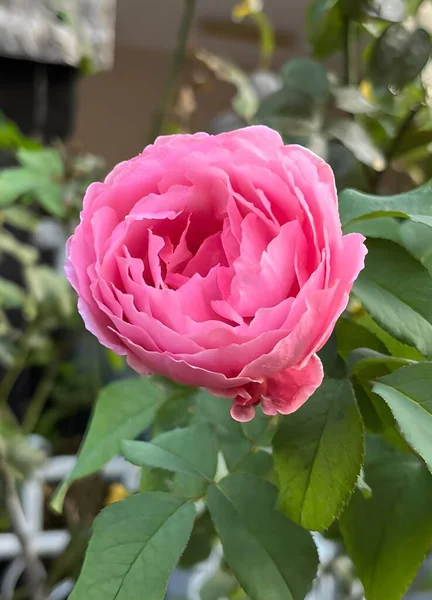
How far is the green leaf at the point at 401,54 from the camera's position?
0.31 metres

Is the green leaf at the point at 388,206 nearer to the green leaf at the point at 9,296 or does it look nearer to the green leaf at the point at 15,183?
the green leaf at the point at 15,183

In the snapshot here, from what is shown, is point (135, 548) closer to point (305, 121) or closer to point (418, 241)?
point (418, 241)

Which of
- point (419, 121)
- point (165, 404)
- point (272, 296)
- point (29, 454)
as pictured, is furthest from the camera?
point (29, 454)

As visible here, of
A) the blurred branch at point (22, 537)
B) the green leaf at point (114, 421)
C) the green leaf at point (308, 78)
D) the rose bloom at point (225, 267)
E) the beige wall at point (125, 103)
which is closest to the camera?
the rose bloom at point (225, 267)

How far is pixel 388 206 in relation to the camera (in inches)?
8.7

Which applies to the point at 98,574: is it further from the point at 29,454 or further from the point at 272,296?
the point at 29,454

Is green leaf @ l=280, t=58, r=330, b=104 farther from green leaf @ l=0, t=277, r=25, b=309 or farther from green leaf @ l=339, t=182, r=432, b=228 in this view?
green leaf @ l=0, t=277, r=25, b=309

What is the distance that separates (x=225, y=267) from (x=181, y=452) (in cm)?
10

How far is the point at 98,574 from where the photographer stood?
7.4 inches

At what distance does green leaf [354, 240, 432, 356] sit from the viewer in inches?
8.0

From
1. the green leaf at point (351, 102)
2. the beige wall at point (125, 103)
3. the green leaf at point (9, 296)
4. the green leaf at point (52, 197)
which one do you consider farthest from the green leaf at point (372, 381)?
the beige wall at point (125, 103)

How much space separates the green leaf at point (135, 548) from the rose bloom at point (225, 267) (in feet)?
0.19

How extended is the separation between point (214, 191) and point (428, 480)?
14 centimetres

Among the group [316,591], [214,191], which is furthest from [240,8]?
[316,591]
